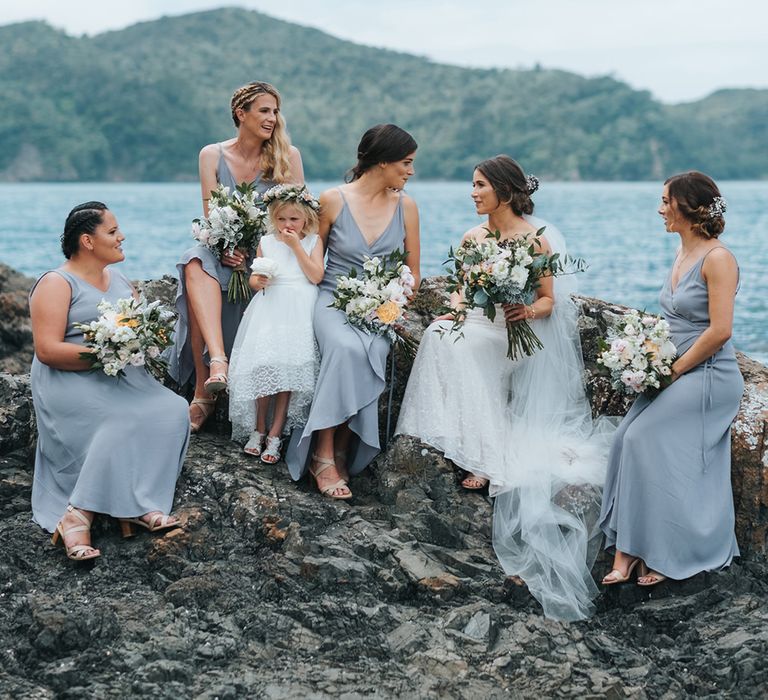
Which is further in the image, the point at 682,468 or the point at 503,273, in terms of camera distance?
the point at 503,273

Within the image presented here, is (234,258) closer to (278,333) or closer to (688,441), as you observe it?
(278,333)

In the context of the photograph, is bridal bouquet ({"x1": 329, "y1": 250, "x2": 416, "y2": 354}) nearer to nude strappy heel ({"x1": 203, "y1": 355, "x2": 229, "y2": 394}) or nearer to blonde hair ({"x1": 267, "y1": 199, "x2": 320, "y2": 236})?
blonde hair ({"x1": 267, "y1": 199, "x2": 320, "y2": 236})

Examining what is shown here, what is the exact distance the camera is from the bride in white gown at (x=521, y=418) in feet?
22.4

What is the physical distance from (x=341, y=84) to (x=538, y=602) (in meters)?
121

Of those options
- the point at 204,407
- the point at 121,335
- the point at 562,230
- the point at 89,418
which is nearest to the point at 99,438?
the point at 89,418

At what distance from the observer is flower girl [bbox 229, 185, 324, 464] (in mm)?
7316

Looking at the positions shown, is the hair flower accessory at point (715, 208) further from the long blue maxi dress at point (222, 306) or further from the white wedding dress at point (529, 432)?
the long blue maxi dress at point (222, 306)

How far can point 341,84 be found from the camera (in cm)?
12369

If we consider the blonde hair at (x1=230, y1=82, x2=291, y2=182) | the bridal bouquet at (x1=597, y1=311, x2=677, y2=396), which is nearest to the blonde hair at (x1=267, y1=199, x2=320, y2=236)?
the blonde hair at (x1=230, y1=82, x2=291, y2=182)

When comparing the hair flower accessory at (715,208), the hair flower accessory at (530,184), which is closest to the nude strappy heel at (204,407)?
the hair flower accessory at (530,184)

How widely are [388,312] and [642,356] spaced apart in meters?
1.64

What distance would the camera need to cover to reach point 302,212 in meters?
7.64

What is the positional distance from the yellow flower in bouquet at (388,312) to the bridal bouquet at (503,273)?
0.39 meters

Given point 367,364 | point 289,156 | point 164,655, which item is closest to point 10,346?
point 289,156
